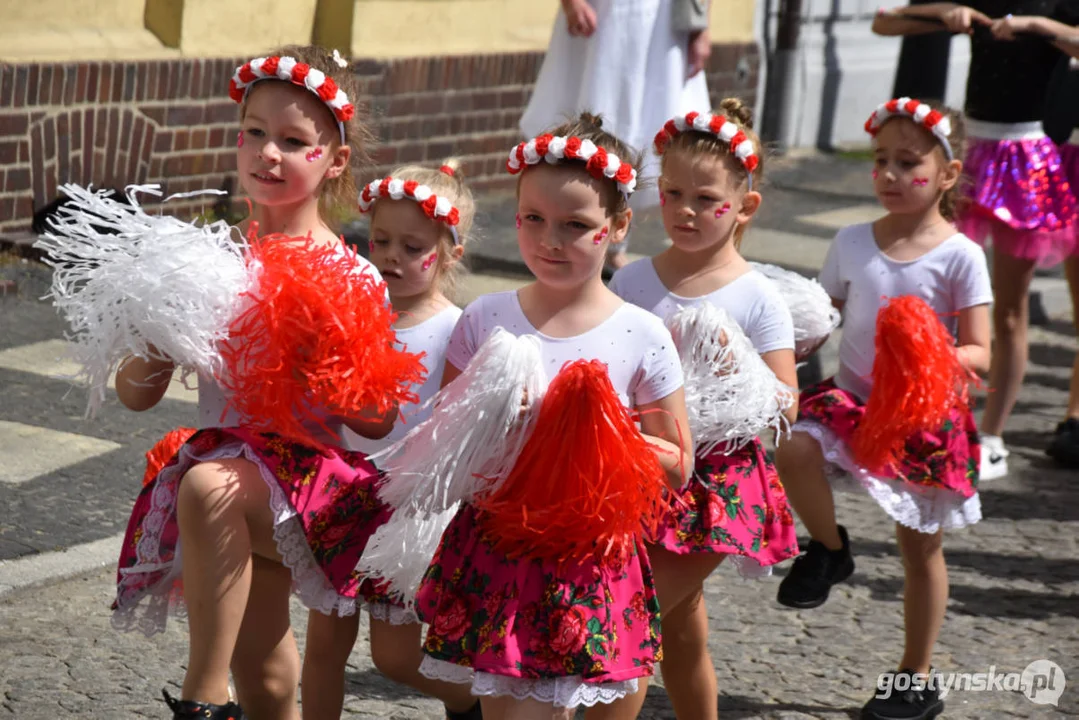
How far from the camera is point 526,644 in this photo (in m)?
3.01

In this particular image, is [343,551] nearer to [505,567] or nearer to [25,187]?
[505,567]

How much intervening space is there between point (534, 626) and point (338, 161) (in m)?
1.20

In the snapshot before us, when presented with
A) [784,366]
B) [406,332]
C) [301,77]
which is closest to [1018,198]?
[784,366]

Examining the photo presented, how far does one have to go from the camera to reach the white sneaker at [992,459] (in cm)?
636

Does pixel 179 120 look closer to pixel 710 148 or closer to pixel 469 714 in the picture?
pixel 710 148

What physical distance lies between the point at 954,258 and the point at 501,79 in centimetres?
654

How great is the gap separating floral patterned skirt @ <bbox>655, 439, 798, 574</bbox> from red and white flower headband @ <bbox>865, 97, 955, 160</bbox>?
1241mm

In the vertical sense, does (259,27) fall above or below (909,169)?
below

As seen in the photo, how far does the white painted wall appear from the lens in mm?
13539

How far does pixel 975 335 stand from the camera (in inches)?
168

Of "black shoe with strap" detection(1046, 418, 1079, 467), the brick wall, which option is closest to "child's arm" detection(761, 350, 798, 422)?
"black shoe with strap" detection(1046, 418, 1079, 467)

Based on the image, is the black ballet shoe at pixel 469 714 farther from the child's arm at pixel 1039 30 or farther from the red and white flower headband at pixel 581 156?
the child's arm at pixel 1039 30

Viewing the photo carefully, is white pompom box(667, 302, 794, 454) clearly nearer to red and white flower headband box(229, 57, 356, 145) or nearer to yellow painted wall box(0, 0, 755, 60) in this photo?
red and white flower headband box(229, 57, 356, 145)

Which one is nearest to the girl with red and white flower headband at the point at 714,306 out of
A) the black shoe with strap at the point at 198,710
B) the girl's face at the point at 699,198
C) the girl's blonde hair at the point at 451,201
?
the girl's face at the point at 699,198
